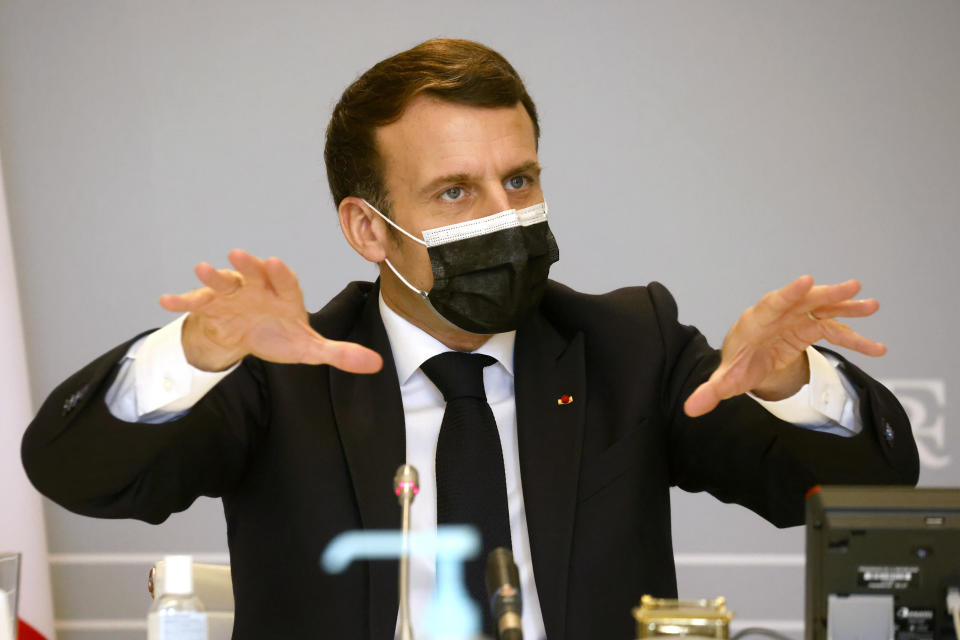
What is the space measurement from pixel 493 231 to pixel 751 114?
1.89m

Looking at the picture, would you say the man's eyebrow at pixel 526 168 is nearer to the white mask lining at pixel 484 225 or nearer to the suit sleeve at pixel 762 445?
the white mask lining at pixel 484 225

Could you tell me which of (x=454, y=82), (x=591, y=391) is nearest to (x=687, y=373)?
(x=591, y=391)

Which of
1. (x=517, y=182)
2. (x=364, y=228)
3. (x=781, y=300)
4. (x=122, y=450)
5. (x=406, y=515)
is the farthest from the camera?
(x=364, y=228)

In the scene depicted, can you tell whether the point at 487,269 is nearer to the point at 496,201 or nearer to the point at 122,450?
the point at 496,201

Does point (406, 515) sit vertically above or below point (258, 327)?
below

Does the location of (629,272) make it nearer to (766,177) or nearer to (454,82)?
(766,177)

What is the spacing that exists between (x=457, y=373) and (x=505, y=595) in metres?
0.92

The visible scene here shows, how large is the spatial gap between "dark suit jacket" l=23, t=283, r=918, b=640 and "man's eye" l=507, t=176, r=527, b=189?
0.99 ft

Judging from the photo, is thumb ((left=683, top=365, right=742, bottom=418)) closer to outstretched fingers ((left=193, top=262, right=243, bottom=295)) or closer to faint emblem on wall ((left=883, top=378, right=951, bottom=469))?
outstretched fingers ((left=193, top=262, right=243, bottom=295))

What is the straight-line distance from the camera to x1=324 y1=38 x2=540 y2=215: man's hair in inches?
86.0

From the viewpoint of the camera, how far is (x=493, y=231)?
6.95ft

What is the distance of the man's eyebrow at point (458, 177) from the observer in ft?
7.00

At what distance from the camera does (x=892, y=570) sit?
1285 millimetres

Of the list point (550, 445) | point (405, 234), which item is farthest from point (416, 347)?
point (550, 445)
